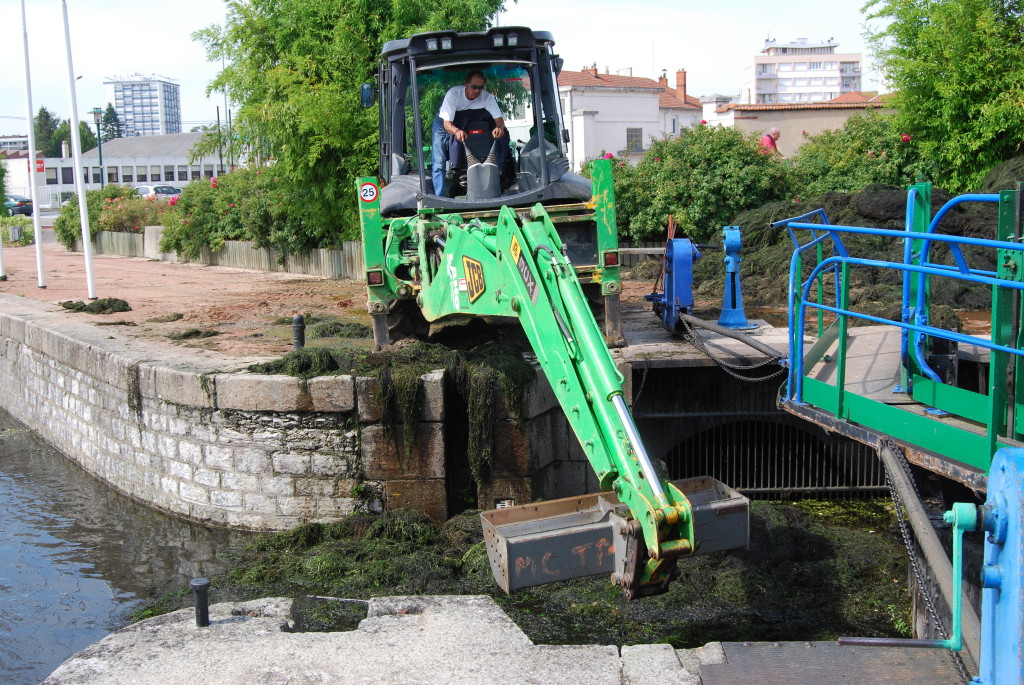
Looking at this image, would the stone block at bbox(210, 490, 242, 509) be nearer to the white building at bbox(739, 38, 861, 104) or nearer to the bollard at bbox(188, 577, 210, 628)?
the bollard at bbox(188, 577, 210, 628)

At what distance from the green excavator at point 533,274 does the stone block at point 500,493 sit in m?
1.63

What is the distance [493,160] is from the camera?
8.93 meters

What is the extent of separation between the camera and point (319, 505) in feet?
28.8

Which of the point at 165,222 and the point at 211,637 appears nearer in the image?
the point at 211,637

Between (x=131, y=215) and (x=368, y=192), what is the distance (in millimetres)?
21905

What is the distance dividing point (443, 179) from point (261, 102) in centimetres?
879

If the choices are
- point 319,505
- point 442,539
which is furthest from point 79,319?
point 442,539

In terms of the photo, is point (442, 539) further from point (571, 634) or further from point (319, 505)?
point (571, 634)

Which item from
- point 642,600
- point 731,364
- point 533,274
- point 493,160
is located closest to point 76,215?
point 493,160

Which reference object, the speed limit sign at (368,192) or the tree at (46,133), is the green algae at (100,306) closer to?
the speed limit sign at (368,192)

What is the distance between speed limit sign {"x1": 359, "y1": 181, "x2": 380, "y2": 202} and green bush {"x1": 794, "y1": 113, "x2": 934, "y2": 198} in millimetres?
10023

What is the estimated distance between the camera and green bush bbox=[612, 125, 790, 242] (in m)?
16.2

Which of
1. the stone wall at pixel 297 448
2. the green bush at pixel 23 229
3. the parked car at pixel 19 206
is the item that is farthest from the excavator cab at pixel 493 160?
the parked car at pixel 19 206

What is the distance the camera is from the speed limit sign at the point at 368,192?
29.2 feet
